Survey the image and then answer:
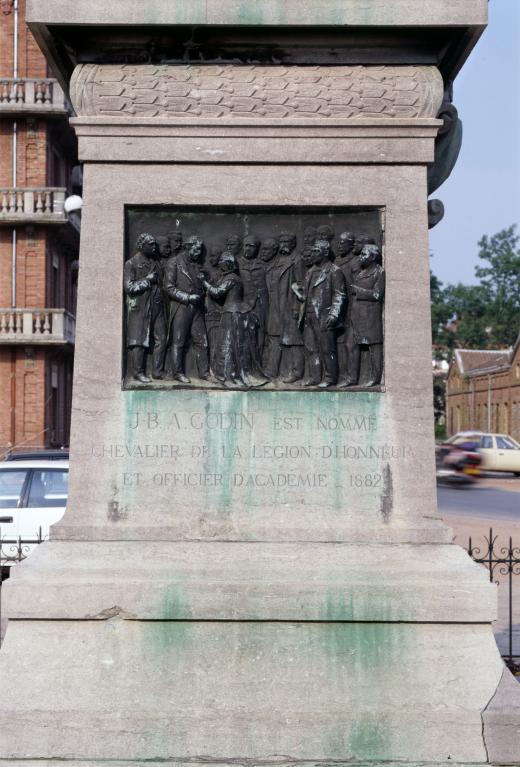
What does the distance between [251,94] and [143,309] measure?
135cm

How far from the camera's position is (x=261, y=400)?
623cm

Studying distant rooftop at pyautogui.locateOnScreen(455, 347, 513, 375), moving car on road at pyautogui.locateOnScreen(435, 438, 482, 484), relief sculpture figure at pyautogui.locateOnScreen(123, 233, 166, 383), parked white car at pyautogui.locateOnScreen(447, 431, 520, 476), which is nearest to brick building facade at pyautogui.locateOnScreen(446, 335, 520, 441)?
distant rooftop at pyautogui.locateOnScreen(455, 347, 513, 375)

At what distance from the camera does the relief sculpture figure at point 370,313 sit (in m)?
6.31

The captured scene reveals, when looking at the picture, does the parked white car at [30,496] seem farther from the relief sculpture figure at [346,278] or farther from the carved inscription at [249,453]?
the relief sculpture figure at [346,278]

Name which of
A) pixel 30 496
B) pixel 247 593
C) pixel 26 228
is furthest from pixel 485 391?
pixel 247 593

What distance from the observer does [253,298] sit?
6.37m

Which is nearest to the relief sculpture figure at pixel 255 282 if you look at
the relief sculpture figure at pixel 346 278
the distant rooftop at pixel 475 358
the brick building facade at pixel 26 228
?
the relief sculpture figure at pixel 346 278

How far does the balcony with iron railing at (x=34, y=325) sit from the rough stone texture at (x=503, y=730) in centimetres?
3254

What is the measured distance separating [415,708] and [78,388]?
8.19ft

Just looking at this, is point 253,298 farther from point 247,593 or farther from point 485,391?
point 485,391

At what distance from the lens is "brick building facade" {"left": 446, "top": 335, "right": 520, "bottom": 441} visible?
74.8 meters

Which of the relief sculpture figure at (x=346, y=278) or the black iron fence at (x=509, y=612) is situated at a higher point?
the relief sculpture figure at (x=346, y=278)

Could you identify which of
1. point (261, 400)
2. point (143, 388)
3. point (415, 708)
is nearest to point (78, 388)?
point (143, 388)

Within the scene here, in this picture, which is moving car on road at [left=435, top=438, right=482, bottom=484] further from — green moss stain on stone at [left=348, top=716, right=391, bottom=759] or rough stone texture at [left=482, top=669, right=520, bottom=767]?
green moss stain on stone at [left=348, top=716, right=391, bottom=759]
